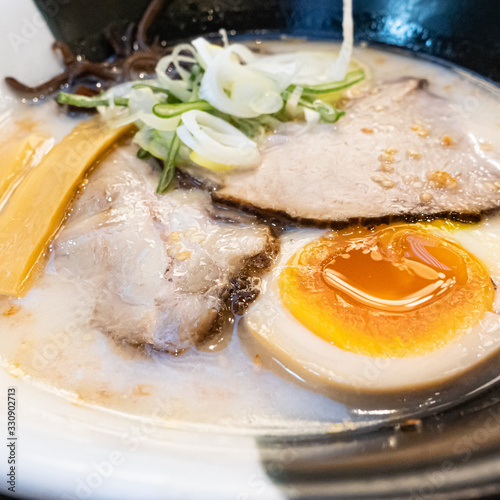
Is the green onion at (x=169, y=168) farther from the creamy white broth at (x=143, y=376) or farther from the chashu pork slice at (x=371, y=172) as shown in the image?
the creamy white broth at (x=143, y=376)

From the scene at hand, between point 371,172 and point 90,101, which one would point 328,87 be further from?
point 90,101

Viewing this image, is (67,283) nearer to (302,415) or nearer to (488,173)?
(302,415)

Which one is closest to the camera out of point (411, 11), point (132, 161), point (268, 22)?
point (132, 161)

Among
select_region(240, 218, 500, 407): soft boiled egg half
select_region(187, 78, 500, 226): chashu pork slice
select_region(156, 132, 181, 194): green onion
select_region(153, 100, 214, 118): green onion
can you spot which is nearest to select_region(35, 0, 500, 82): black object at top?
select_region(187, 78, 500, 226): chashu pork slice

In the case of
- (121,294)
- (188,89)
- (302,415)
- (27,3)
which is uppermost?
(27,3)

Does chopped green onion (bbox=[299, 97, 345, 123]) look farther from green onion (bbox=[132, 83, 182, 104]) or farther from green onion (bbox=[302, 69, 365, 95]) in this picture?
green onion (bbox=[132, 83, 182, 104])

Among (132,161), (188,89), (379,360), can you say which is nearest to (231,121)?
(188,89)

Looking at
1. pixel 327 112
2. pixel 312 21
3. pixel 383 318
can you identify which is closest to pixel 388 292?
pixel 383 318
